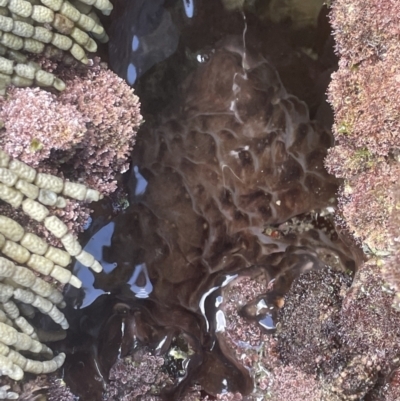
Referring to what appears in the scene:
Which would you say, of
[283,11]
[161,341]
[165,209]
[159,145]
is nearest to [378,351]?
[161,341]

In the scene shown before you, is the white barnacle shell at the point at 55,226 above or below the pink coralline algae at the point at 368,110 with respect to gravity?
below

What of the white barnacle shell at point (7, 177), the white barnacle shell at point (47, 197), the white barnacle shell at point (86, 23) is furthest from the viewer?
the white barnacle shell at point (86, 23)

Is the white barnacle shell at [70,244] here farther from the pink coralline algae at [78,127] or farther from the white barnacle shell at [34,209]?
the pink coralline algae at [78,127]

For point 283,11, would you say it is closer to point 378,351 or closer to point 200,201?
point 200,201

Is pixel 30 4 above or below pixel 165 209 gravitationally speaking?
above

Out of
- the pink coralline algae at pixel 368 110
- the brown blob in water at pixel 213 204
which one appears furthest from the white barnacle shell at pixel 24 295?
the pink coralline algae at pixel 368 110

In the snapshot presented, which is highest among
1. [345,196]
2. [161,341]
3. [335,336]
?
[345,196]

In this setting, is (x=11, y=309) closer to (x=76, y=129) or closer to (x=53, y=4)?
(x=76, y=129)
